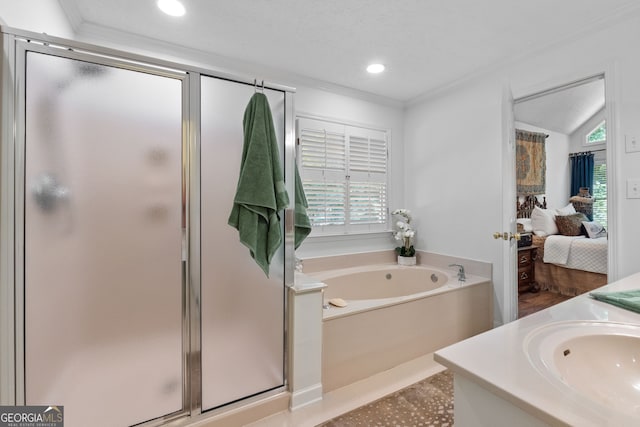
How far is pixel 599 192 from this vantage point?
3879 mm

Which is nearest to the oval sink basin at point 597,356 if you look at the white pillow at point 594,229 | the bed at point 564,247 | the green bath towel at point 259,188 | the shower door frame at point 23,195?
the green bath towel at point 259,188

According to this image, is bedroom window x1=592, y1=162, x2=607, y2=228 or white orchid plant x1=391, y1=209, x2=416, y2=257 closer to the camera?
white orchid plant x1=391, y1=209, x2=416, y2=257

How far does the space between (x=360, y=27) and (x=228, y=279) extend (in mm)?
1852

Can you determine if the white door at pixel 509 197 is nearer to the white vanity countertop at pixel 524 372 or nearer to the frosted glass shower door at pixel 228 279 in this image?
the white vanity countertop at pixel 524 372

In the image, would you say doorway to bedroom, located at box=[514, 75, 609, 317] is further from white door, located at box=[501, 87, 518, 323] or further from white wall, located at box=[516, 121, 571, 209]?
white door, located at box=[501, 87, 518, 323]

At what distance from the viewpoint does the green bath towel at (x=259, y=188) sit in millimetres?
1396

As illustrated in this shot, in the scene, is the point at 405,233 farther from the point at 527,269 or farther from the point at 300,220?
the point at 300,220

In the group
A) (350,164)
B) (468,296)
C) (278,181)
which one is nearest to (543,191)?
(468,296)

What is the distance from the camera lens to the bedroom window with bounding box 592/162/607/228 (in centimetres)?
382

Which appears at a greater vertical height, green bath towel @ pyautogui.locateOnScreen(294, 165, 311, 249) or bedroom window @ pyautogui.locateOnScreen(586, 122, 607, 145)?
bedroom window @ pyautogui.locateOnScreen(586, 122, 607, 145)

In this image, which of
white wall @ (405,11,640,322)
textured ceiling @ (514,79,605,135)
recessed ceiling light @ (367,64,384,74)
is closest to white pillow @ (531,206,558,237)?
textured ceiling @ (514,79,605,135)

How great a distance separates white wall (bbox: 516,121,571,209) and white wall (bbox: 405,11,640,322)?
195 centimetres

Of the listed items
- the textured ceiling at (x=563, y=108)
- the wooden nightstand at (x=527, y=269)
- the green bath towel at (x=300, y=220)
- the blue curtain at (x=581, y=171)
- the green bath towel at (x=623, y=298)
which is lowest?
the wooden nightstand at (x=527, y=269)

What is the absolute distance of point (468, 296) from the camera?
8.28 ft
